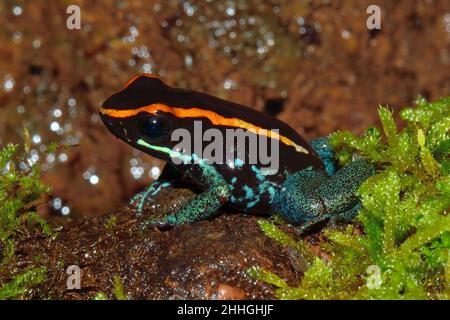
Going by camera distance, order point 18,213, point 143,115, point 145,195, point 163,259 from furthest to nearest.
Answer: point 145,195
point 143,115
point 18,213
point 163,259

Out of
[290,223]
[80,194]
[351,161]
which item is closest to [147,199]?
[290,223]

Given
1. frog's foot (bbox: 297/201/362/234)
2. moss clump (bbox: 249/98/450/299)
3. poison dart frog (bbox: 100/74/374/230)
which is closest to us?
moss clump (bbox: 249/98/450/299)
